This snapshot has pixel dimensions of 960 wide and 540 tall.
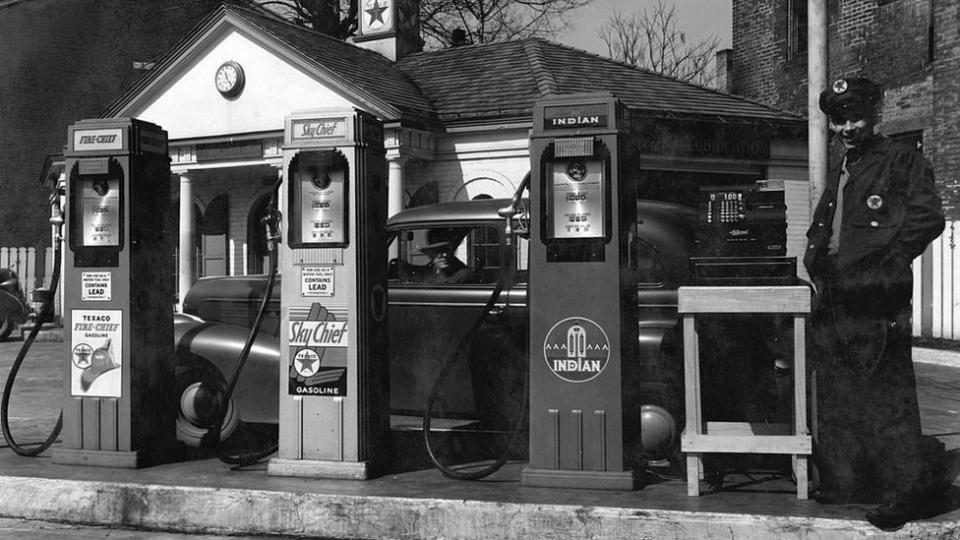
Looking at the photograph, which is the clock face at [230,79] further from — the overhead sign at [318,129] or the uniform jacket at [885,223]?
the uniform jacket at [885,223]

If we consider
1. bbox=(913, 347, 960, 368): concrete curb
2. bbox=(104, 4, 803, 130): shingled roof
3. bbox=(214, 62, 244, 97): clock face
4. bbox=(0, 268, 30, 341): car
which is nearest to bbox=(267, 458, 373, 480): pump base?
bbox=(913, 347, 960, 368): concrete curb

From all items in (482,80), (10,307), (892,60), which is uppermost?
(892,60)

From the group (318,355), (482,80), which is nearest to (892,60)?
(482,80)

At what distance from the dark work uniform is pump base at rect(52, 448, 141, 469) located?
12.7 feet

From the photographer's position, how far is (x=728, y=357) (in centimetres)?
615

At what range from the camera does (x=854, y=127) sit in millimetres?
5164

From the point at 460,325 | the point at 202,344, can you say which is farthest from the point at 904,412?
the point at 202,344

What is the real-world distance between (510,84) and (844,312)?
15.5 meters

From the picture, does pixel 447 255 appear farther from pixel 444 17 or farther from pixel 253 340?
pixel 444 17

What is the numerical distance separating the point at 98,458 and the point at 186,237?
1553 cm

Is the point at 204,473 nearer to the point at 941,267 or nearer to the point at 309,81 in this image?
the point at 941,267

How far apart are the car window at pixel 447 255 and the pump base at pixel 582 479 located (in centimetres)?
189

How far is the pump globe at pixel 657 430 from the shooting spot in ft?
20.0

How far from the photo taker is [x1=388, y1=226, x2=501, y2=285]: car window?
7.18 meters
